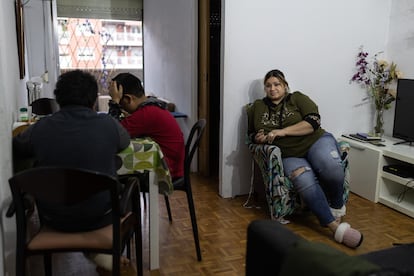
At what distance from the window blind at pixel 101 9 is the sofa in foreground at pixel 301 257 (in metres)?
5.17

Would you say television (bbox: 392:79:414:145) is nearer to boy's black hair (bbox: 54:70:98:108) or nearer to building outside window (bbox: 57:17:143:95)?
boy's black hair (bbox: 54:70:98:108)

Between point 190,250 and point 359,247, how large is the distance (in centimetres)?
107

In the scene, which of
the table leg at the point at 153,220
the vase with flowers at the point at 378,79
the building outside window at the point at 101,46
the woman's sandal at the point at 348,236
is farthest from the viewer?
the building outside window at the point at 101,46

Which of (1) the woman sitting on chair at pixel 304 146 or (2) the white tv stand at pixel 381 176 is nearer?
(1) the woman sitting on chair at pixel 304 146

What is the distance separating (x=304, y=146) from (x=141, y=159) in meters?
1.43

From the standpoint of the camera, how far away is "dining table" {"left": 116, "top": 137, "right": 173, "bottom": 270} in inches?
82.7

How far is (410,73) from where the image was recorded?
359 centimetres

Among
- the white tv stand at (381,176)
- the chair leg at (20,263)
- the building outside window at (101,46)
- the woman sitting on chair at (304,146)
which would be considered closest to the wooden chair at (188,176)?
the chair leg at (20,263)

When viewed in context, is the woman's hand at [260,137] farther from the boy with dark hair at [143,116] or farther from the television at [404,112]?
the television at [404,112]

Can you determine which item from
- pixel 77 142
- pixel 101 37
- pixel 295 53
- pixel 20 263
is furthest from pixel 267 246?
pixel 101 37

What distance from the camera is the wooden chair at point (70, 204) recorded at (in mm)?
1500

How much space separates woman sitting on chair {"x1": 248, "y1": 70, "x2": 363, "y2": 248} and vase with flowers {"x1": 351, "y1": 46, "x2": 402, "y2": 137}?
2.87ft

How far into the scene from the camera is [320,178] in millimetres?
2975

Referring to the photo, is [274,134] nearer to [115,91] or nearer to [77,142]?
[115,91]
